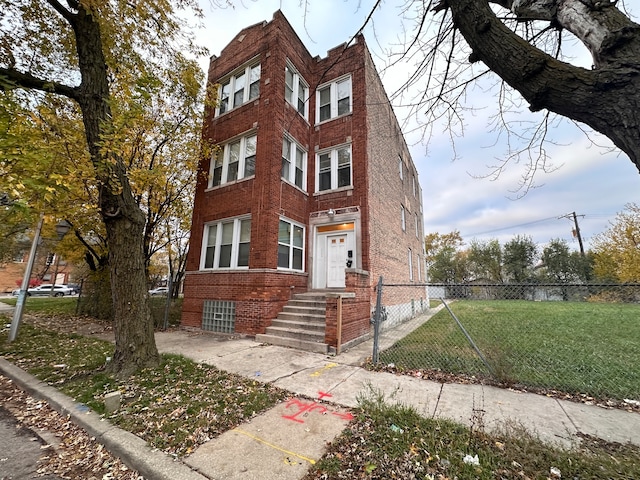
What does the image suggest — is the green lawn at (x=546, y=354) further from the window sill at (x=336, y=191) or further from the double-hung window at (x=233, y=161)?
the double-hung window at (x=233, y=161)

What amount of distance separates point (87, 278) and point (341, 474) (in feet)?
48.9

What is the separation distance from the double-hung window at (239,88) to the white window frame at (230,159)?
1.55m

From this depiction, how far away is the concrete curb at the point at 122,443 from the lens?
2.30 metres

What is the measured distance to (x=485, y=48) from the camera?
2.43 meters

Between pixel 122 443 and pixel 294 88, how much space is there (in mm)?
11156

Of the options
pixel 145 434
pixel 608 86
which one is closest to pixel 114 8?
pixel 145 434

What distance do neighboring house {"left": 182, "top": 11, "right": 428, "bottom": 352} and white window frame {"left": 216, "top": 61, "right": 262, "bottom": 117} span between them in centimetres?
5

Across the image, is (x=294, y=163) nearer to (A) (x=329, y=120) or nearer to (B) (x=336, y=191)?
(B) (x=336, y=191)

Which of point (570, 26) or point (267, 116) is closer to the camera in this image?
point (570, 26)

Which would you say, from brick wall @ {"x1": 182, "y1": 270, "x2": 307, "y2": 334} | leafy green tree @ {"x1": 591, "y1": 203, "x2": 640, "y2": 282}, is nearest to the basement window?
brick wall @ {"x1": 182, "y1": 270, "x2": 307, "y2": 334}

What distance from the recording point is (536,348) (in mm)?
6211

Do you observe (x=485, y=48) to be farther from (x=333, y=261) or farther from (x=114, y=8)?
(x=114, y=8)

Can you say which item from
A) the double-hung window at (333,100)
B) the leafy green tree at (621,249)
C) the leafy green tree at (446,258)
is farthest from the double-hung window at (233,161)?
the leafy green tree at (446,258)

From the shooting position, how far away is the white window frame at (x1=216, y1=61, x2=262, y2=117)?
32.7 ft
